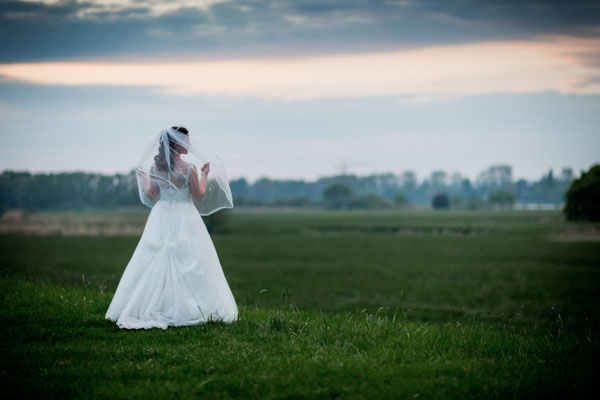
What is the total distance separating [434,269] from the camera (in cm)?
3588

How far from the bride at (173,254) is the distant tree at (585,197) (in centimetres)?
3617

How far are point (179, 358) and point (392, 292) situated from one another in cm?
2180

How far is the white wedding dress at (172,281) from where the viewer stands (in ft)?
27.9

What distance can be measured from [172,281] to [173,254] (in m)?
0.45

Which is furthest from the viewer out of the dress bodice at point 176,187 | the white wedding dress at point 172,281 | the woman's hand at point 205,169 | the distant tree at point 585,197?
the distant tree at point 585,197

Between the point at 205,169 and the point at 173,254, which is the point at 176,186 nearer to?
the point at 205,169

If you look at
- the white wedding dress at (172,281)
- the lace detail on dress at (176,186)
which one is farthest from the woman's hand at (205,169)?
the white wedding dress at (172,281)

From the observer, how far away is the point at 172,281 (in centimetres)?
866

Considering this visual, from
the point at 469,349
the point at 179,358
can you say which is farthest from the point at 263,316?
the point at 469,349

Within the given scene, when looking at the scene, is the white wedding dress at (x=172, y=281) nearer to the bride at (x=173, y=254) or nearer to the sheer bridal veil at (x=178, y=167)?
the bride at (x=173, y=254)

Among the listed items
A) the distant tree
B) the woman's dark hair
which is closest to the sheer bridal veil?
the woman's dark hair

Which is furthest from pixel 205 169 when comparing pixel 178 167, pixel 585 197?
pixel 585 197

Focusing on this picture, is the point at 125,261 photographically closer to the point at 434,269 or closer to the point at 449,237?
the point at 434,269

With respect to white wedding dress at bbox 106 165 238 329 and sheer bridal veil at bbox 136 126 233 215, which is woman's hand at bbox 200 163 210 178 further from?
white wedding dress at bbox 106 165 238 329
